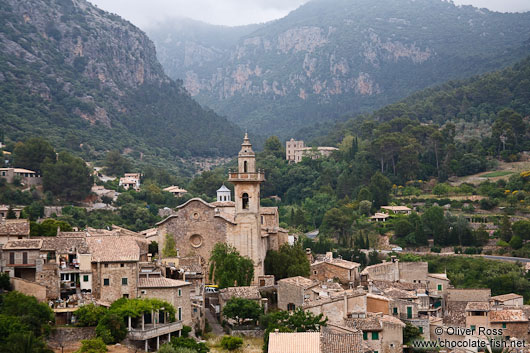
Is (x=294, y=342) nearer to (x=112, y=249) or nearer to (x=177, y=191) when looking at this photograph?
(x=112, y=249)

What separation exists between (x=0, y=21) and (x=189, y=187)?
61172 mm

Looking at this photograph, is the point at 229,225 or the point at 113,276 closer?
the point at 113,276

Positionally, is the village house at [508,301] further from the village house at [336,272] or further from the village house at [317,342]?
the village house at [317,342]

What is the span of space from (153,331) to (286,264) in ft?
52.0

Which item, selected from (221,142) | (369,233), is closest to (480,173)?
(369,233)

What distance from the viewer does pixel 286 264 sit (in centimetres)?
4962

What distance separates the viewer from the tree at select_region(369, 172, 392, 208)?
292ft

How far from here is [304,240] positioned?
70562 mm

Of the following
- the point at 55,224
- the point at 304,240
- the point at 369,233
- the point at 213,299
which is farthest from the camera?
the point at 369,233

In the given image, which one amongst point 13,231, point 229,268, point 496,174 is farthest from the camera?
point 496,174

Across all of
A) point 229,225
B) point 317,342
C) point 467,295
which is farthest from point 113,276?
point 467,295

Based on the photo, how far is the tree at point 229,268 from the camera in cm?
4591

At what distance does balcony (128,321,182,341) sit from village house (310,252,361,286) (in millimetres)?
16273

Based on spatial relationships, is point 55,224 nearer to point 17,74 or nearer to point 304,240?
point 304,240
